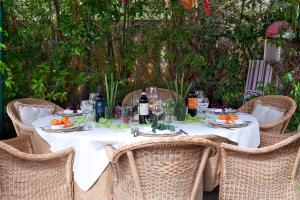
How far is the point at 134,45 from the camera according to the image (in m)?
6.30

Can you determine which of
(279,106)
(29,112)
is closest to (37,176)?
(29,112)

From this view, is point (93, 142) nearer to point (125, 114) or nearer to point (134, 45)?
point (125, 114)

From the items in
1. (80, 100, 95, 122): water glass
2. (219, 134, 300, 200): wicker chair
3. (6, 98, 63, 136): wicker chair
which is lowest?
(219, 134, 300, 200): wicker chair

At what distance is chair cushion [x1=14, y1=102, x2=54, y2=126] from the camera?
4.01 metres

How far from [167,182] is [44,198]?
2.68 ft

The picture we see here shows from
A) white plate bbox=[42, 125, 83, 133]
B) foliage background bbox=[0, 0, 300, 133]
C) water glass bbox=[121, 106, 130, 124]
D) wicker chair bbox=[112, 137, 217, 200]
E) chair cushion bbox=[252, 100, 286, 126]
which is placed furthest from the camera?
foliage background bbox=[0, 0, 300, 133]

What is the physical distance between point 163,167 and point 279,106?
2199mm

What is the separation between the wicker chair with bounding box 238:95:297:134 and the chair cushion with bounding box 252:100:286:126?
85 millimetres

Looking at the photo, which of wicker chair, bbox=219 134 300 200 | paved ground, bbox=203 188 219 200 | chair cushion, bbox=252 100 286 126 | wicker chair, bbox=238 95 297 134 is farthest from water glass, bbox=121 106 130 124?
chair cushion, bbox=252 100 286 126

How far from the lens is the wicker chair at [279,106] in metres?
3.92

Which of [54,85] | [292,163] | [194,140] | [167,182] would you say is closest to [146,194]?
[167,182]

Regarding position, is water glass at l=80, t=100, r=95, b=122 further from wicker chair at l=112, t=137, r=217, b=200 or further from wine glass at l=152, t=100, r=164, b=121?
wicker chair at l=112, t=137, r=217, b=200

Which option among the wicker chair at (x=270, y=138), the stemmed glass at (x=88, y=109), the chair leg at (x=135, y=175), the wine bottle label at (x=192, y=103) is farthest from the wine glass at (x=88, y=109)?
the wicker chair at (x=270, y=138)

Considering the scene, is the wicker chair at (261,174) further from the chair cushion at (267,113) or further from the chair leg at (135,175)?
the chair cushion at (267,113)
